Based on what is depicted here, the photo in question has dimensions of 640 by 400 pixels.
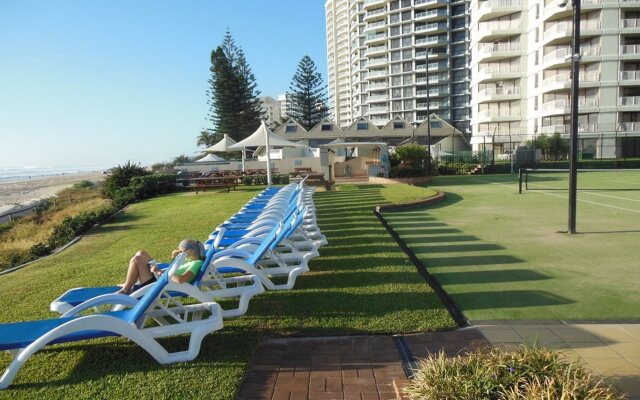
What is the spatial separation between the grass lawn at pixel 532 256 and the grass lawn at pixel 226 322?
2.07 ft

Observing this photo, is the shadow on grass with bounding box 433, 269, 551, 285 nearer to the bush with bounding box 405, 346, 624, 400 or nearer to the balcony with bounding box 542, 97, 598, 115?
the bush with bounding box 405, 346, 624, 400

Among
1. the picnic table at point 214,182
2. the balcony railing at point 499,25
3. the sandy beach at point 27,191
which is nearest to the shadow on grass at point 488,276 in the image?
the picnic table at point 214,182

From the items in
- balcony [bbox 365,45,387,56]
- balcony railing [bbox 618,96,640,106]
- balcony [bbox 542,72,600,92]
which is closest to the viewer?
balcony railing [bbox 618,96,640,106]

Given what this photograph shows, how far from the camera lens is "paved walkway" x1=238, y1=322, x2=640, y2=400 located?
2.97 metres

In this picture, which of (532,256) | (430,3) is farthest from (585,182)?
(430,3)

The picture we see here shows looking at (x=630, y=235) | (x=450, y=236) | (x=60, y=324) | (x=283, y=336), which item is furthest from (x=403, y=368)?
(x=630, y=235)

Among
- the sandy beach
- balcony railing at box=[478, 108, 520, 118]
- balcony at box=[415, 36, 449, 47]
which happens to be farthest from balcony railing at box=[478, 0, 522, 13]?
the sandy beach

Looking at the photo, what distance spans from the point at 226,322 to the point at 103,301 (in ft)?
3.57

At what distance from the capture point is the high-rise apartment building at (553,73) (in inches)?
1412

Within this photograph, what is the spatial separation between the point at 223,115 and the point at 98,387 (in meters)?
47.7

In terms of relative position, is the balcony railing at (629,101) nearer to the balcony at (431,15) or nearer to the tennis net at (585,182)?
the tennis net at (585,182)

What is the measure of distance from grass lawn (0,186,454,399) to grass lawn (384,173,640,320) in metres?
0.63

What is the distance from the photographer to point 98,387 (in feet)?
10.1

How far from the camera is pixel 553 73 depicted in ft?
128
